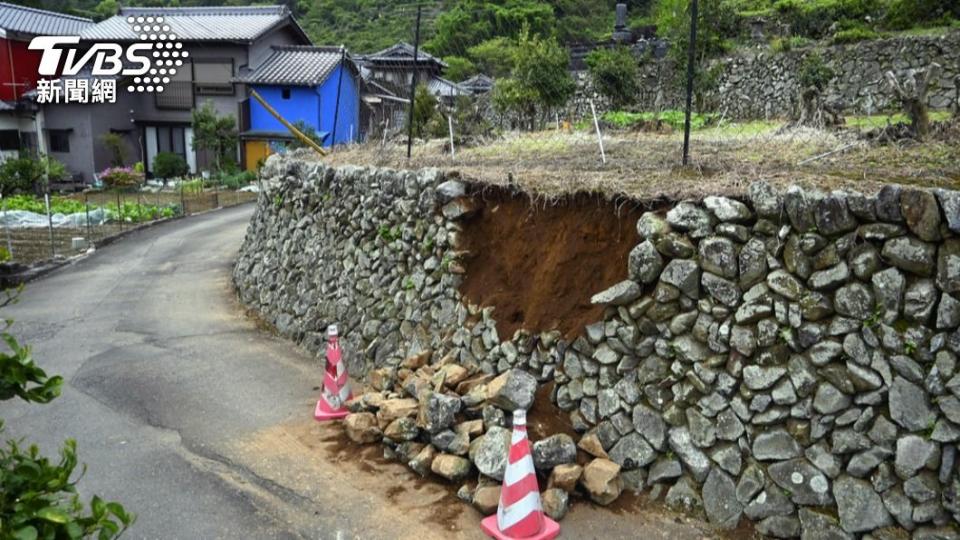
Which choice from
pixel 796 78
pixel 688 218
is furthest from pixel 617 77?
pixel 688 218

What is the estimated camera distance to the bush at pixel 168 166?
29906 mm

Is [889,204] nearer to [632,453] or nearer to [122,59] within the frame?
[632,453]

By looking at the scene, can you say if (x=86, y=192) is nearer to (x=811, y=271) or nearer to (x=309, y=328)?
(x=309, y=328)

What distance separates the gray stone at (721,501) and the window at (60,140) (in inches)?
1314

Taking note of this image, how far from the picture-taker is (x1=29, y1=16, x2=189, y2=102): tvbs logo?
32094 mm

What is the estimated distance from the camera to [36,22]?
113 feet

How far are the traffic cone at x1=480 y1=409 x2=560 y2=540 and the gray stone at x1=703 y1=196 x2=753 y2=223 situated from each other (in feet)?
7.60

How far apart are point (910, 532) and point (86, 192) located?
29310mm

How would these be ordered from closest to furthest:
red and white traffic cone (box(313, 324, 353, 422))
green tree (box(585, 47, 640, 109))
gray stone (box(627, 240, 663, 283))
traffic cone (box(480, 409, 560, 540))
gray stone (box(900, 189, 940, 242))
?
gray stone (box(900, 189, 940, 242))
traffic cone (box(480, 409, 560, 540))
gray stone (box(627, 240, 663, 283))
red and white traffic cone (box(313, 324, 353, 422))
green tree (box(585, 47, 640, 109))

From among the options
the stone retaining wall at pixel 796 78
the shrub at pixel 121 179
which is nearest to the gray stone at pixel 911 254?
the stone retaining wall at pixel 796 78

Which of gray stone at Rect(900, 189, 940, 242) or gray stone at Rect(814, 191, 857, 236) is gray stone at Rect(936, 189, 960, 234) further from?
gray stone at Rect(814, 191, 857, 236)

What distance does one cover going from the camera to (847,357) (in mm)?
5320

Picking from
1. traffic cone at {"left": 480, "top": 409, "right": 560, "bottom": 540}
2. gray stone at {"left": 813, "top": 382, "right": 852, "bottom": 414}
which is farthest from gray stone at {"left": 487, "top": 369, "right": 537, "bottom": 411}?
gray stone at {"left": 813, "top": 382, "right": 852, "bottom": 414}

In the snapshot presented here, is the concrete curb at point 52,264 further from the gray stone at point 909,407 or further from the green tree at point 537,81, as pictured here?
the gray stone at point 909,407
